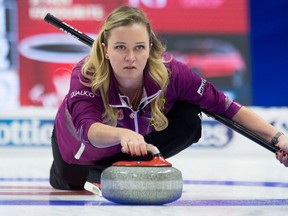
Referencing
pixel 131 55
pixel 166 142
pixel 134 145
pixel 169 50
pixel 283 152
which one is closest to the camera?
pixel 134 145

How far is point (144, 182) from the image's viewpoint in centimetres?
274

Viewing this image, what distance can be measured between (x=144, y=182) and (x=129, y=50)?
546 mm

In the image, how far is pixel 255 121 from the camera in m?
3.39

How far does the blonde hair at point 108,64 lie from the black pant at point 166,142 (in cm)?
28

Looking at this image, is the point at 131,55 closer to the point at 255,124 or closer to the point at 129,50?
the point at 129,50

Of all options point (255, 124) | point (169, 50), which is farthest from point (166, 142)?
point (169, 50)

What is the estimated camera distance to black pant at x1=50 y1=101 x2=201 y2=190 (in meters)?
3.54

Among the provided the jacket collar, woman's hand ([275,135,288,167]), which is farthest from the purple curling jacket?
woman's hand ([275,135,288,167])

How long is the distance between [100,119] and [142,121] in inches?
12.4

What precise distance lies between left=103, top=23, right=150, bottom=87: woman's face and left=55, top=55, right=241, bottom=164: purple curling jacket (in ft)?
0.50

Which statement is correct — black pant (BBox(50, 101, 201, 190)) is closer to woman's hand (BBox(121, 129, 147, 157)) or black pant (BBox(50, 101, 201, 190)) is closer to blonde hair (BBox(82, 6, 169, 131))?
blonde hair (BBox(82, 6, 169, 131))

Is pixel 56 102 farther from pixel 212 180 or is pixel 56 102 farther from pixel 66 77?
pixel 212 180

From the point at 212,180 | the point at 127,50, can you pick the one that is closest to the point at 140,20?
the point at 127,50

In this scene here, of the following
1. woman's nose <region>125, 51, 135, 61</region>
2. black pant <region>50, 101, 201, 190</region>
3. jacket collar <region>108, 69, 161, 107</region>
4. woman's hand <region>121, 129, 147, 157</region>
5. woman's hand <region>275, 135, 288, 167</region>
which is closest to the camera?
woman's hand <region>121, 129, 147, 157</region>
